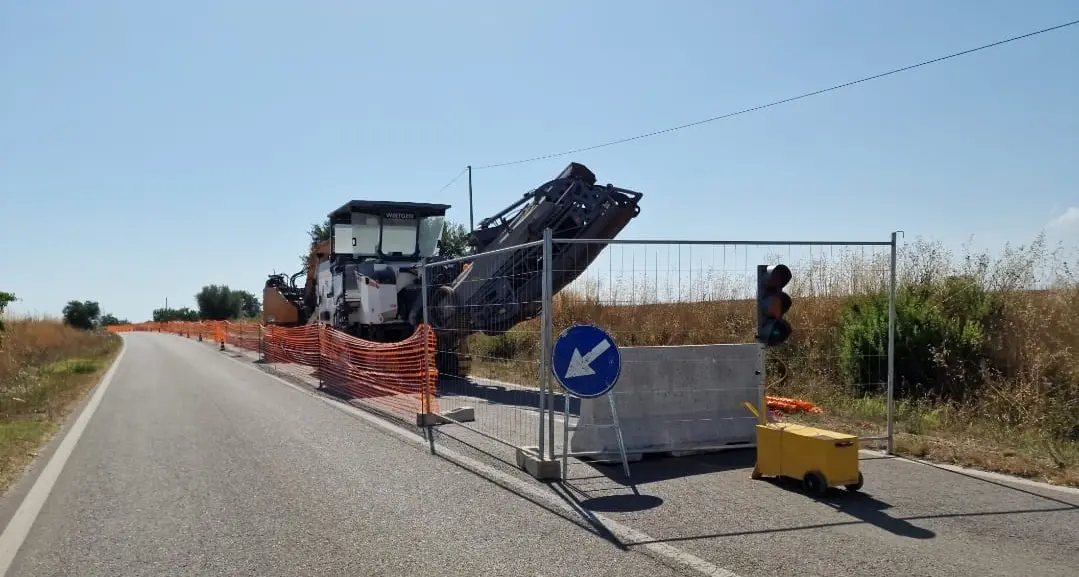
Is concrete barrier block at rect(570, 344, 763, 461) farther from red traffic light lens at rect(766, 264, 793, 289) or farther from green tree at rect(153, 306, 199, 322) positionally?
green tree at rect(153, 306, 199, 322)

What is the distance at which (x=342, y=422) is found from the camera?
1133 centimetres

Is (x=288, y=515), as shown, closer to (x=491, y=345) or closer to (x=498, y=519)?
(x=498, y=519)

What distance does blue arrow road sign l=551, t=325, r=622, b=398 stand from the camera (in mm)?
7145

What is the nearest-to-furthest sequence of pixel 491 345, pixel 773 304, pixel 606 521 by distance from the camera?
pixel 606 521, pixel 773 304, pixel 491 345

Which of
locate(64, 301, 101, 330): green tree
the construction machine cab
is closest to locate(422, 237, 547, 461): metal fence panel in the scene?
the construction machine cab

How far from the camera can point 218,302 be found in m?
93.3

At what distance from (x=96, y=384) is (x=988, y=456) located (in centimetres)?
1853

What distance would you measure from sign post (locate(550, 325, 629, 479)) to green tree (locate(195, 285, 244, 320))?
302 feet

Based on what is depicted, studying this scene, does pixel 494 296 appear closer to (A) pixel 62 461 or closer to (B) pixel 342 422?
(B) pixel 342 422

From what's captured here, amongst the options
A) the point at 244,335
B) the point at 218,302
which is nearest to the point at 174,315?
the point at 218,302

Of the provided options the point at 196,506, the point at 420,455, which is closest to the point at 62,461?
the point at 196,506

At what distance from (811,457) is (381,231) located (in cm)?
1383

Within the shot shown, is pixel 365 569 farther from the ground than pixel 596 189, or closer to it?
closer to it

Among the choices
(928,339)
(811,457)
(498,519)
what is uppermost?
(928,339)
